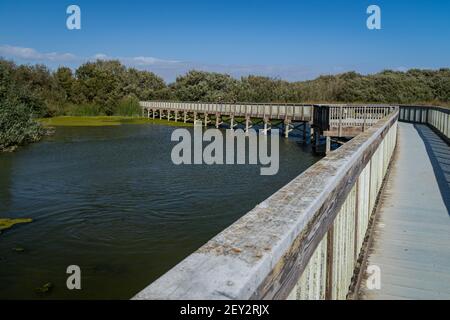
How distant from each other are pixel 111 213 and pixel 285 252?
34.8 ft

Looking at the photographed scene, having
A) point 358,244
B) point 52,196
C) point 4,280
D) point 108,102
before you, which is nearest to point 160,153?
point 52,196

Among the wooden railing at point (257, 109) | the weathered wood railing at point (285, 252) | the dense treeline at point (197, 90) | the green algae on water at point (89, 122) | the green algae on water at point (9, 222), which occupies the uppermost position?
the dense treeline at point (197, 90)

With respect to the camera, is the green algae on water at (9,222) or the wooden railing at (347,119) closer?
the green algae on water at (9,222)

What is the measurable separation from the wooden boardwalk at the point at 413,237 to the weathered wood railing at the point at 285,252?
0.60 metres

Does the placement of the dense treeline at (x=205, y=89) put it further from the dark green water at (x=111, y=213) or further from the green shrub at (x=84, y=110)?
the dark green water at (x=111, y=213)

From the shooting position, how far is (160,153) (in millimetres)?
23875

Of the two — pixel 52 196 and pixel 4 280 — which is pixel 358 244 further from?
pixel 52 196

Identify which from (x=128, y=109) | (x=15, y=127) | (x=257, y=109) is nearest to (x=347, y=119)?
(x=257, y=109)

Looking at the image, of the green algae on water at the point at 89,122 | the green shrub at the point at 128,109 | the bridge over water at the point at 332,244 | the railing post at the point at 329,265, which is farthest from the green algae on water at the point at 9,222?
the green shrub at the point at 128,109

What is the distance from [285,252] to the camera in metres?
1.76

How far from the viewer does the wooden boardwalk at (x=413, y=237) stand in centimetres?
372

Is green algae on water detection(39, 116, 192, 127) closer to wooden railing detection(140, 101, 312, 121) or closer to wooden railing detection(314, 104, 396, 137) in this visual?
wooden railing detection(140, 101, 312, 121)

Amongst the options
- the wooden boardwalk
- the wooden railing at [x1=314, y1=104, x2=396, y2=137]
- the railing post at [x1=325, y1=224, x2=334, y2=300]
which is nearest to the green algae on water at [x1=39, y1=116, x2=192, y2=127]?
the wooden railing at [x1=314, y1=104, x2=396, y2=137]
